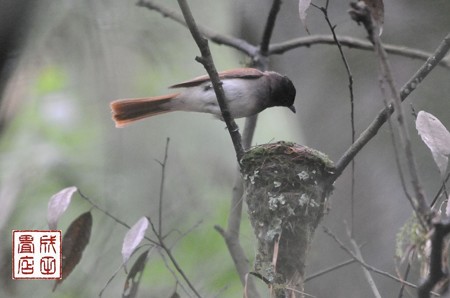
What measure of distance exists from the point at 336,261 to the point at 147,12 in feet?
6.75

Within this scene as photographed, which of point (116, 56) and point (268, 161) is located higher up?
point (116, 56)

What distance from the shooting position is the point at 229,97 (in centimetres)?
368

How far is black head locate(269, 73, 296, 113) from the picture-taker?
3.76m

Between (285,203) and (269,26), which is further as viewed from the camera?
(269,26)

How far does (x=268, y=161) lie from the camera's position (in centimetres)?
318

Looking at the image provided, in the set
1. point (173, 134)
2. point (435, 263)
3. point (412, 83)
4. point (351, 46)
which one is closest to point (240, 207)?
point (351, 46)

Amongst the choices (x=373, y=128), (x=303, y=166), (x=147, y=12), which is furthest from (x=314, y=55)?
(x=373, y=128)

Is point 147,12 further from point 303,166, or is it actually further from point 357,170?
point 303,166

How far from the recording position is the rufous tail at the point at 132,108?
374 cm

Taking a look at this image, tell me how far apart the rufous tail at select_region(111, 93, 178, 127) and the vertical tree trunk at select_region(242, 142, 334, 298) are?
2.52 ft

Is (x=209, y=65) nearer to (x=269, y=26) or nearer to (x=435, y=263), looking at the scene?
(x=269, y=26)

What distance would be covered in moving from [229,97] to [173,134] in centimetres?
181

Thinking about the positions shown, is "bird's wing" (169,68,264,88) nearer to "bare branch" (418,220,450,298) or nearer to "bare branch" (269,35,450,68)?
"bare branch" (269,35,450,68)

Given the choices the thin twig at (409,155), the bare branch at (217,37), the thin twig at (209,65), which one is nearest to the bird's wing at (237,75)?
the bare branch at (217,37)
